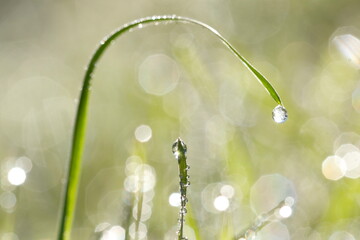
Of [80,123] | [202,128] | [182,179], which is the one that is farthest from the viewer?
[202,128]

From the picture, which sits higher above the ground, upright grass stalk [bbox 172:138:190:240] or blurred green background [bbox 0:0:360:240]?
blurred green background [bbox 0:0:360:240]

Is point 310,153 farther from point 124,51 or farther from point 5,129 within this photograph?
point 124,51

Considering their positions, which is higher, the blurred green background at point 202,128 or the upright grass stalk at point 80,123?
the blurred green background at point 202,128

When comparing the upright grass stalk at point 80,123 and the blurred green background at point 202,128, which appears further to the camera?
the blurred green background at point 202,128

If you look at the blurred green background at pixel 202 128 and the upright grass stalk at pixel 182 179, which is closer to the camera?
the upright grass stalk at pixel 182 179

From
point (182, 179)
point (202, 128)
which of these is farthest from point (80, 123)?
point (202, 128)

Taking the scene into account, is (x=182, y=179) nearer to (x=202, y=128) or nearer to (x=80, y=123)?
(x=80, y=123)

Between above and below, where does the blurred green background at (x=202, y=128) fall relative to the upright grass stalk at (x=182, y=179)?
above

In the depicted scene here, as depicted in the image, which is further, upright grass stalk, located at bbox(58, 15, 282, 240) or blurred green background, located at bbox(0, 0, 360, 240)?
blurred green background, located at bbox(0, 0, 360, 240)
